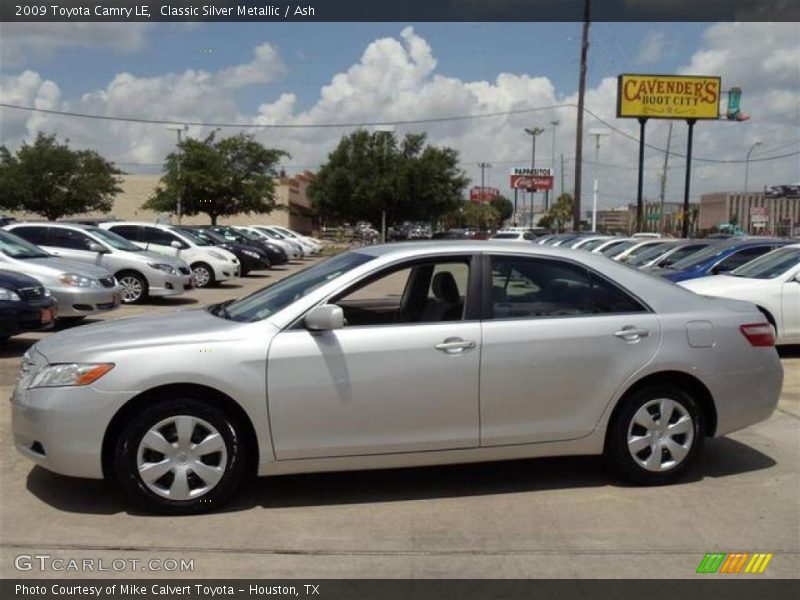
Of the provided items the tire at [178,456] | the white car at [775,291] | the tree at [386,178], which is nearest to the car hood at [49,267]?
the tire at [178,456]

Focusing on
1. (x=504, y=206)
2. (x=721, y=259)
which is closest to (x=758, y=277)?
(x=721, y=259)

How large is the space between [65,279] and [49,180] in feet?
98.4

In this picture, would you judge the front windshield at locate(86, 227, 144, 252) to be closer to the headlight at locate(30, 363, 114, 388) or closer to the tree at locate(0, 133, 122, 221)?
the headlight at locate(30, 363, 114, 388)

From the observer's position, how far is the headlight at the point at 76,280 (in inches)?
449

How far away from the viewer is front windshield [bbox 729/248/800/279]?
10891mm

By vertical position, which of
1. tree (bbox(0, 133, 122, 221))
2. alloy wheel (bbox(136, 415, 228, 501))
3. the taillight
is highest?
tree (bbox(0, 133, 122, 221))

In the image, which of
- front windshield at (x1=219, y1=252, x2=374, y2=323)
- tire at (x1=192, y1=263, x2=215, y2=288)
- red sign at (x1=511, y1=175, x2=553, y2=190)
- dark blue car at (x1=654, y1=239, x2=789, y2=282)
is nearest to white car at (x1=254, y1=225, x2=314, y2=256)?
tire at (x1=192, y1=263, x2=215, y2=288)

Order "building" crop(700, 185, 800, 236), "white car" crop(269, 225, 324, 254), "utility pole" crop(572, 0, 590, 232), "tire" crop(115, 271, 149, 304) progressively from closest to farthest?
"tire" crop(115, 271, 149, 304) < "utility pole" crop(572, 0, 590, 232) < "white car" crop(269, 225, 324, 254) < "building" crop(700, 185, 800, 236)

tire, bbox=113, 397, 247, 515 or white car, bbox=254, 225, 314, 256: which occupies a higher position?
white car, bbox=254, 225, 314, 256

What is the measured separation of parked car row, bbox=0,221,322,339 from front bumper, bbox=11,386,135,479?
490 centimetres

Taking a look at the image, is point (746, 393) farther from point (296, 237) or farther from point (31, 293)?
point (296, 237)

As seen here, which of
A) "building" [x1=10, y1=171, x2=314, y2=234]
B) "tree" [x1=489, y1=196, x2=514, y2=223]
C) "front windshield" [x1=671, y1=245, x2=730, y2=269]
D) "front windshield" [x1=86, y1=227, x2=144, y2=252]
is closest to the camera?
"front windshield" [x1=671, y1=245, x2=730, y2=269]

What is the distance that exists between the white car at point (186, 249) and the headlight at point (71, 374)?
49.3ft

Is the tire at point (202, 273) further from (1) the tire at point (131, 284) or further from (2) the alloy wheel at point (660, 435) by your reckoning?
(2) the alloy wheel at point (660, 435)
